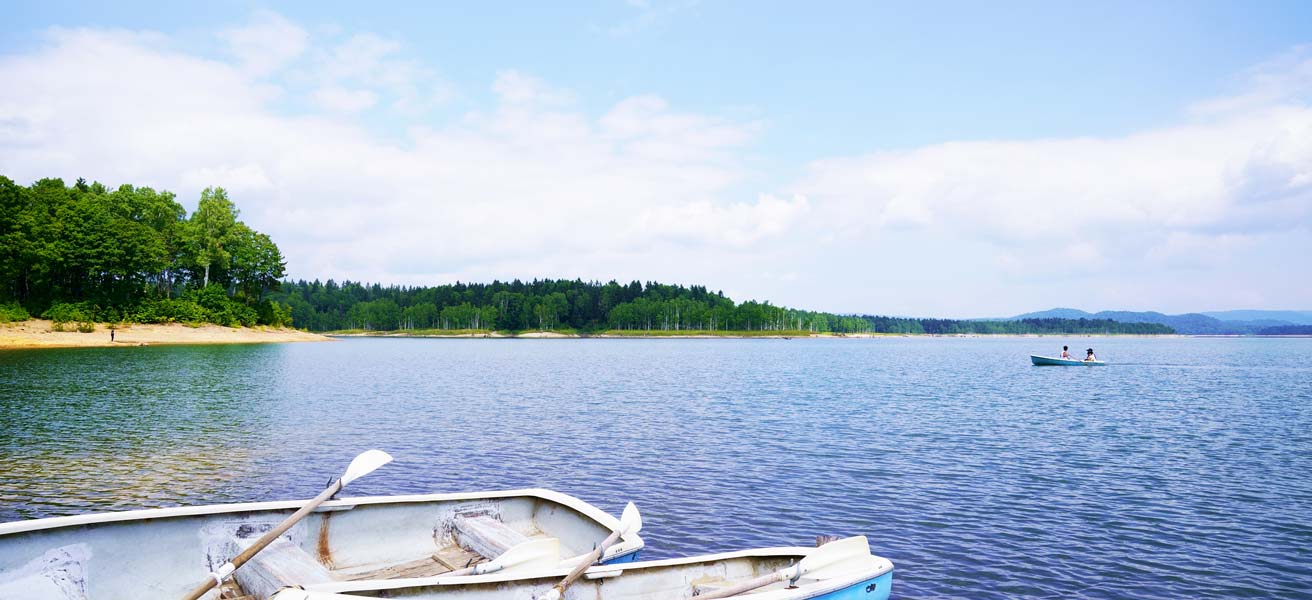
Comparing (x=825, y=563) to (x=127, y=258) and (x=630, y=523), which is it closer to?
(x=630, y=523)

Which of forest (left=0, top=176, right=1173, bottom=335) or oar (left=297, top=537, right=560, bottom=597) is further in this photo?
forest (left=0, top=176, right=1173, bottom=335)

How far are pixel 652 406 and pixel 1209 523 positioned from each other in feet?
84.0

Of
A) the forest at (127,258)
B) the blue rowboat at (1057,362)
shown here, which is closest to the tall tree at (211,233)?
the forest at (127,258)

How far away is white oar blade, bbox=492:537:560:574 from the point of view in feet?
28.7

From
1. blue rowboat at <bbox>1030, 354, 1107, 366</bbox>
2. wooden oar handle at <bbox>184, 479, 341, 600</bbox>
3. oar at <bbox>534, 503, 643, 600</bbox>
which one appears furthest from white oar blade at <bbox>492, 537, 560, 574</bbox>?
blue rowboat at <bbox>1030, 354, 1107, 366</bbox>

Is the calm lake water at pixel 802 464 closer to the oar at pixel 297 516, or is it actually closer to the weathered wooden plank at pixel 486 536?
the weathered wooden plank at pixel 486 536

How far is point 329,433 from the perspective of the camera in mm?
27938

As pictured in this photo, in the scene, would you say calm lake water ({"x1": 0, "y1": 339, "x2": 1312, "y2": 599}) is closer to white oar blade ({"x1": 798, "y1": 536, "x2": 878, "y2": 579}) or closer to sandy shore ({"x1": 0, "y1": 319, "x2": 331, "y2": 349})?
white oar blade ({"x1": 798, "y1": 536, "x2": 878, "y2": 579})

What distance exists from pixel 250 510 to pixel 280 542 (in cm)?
61

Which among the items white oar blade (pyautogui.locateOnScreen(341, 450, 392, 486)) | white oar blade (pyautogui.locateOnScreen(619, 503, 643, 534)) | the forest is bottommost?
white oar blade (pyautogui.locateOnScreen(619, 503, 643, 534))

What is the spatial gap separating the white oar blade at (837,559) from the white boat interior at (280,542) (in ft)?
7.22

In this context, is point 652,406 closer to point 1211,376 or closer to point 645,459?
point 645,459

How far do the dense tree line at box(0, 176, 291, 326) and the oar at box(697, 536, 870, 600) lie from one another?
329 feet

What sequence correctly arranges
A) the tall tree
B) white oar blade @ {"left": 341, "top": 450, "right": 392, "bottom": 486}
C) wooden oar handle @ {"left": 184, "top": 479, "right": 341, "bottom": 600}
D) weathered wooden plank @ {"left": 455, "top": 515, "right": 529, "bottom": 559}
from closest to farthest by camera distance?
wooden oar handle @ {"left": 184, "top": 479, "right": 341, "bottom": 600}, white oar blade @ {"left": 341, "top": 450, "right": 392, "bottom": 486}, weathered wooden plank @ {"left": 455, "top": 515, "right": 529, "bottom": 559}, the tall tree
